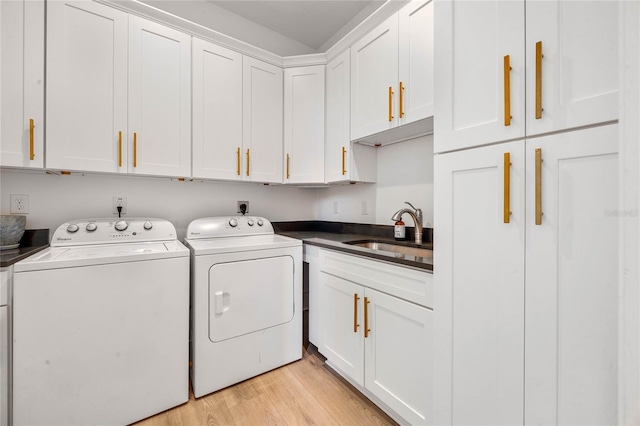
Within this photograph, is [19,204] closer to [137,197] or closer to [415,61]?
[137,197]

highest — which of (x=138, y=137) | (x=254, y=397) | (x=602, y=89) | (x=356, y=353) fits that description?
(x=138, y=137)

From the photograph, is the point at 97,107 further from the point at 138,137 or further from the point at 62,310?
the point at 62,310

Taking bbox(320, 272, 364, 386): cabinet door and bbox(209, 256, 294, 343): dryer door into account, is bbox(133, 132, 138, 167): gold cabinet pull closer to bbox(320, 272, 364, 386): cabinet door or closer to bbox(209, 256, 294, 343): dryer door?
bbox(209, 256, 294, 343): dryer door

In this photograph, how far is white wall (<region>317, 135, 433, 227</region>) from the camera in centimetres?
190

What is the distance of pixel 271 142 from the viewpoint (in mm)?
2305

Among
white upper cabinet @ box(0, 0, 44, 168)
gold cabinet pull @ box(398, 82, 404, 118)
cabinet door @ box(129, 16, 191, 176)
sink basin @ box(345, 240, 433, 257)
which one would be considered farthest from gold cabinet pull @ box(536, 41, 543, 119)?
white upper cabinet @ box(0, 0, 44, 168)

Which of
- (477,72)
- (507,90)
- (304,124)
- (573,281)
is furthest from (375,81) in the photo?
(573,281)

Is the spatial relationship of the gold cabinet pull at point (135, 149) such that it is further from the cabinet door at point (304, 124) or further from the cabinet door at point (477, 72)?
the cabinet door at point (477, 72)

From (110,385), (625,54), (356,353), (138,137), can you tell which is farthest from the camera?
(138,137)

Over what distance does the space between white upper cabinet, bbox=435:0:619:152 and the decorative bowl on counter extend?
213 centimetres

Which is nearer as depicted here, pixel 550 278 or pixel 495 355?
pixel 550 278

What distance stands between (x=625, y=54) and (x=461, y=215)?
57 cm

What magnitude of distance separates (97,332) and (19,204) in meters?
1.03

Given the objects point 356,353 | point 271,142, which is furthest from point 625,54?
point 271,142
